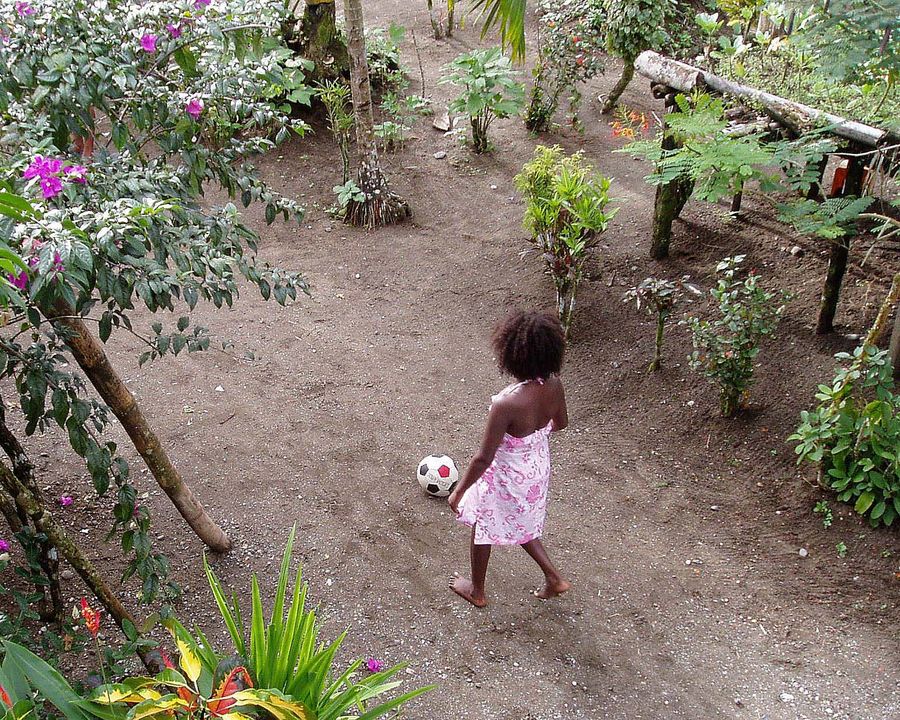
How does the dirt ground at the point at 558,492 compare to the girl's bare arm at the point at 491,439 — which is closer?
the girl's bare arm at the point at 491,439

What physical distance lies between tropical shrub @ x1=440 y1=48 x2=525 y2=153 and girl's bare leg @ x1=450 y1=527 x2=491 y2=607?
501 centimetres

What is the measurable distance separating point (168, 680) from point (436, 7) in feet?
34.7

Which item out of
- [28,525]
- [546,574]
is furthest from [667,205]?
[28,525]

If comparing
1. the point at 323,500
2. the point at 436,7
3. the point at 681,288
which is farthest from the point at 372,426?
the point at 436,7

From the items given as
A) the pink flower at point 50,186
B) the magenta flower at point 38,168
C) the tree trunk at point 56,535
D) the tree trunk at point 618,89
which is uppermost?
the magenta flower at point 38,168

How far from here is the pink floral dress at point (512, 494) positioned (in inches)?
112

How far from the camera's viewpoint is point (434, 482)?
3.80m

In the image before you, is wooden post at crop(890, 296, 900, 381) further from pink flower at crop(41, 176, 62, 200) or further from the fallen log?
pink flower at crop(41, 176, 62, 200)

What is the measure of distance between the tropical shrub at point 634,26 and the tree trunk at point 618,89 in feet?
0.71

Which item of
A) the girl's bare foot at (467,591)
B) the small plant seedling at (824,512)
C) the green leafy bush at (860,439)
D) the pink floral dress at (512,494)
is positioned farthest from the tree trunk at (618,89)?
A: the girl's bare foot at (467,591)

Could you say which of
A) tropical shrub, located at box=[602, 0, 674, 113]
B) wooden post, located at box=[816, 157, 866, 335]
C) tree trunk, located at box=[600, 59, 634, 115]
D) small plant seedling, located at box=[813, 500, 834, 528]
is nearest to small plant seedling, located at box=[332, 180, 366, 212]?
tropical shrub, located at box=[602, 0, 674, 113]

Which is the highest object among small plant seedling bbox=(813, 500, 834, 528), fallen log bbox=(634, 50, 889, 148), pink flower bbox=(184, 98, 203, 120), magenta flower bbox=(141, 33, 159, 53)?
magenta flower bbox=(141, 33, 159, 53)

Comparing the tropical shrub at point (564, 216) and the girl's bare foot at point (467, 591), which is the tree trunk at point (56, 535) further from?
the tropical shrub at point (564, 216)

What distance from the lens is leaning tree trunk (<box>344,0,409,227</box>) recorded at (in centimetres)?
598
